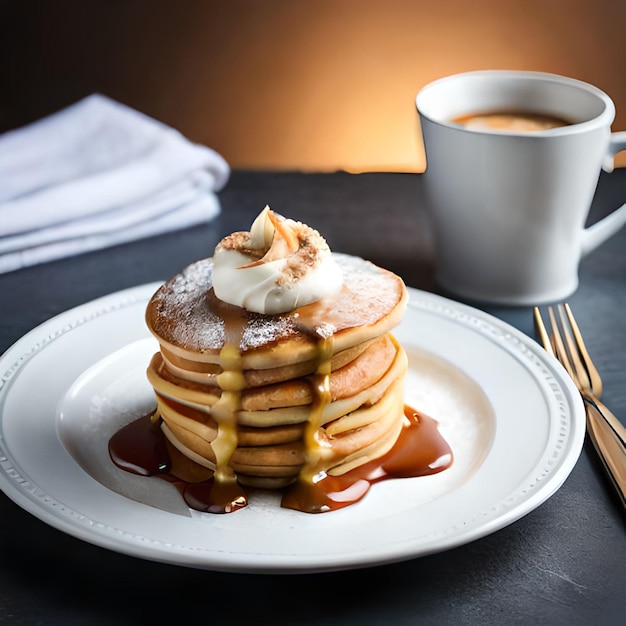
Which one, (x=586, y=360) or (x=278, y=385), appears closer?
(x=278, y=385)

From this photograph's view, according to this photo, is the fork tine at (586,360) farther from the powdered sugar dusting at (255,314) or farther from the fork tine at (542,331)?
the powdered sugar dusting at (255,314)

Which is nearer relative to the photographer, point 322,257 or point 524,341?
point 322,257

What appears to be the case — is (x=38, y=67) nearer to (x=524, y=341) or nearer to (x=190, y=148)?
(x=190, y=148)

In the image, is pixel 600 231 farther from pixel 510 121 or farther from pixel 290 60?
pixel 290 60

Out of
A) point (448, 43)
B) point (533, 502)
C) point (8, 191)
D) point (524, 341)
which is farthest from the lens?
point (448, 43)

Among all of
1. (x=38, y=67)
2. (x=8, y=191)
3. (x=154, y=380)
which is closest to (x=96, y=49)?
(x=38, y=67)

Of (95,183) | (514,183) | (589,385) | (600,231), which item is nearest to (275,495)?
(589,385)
